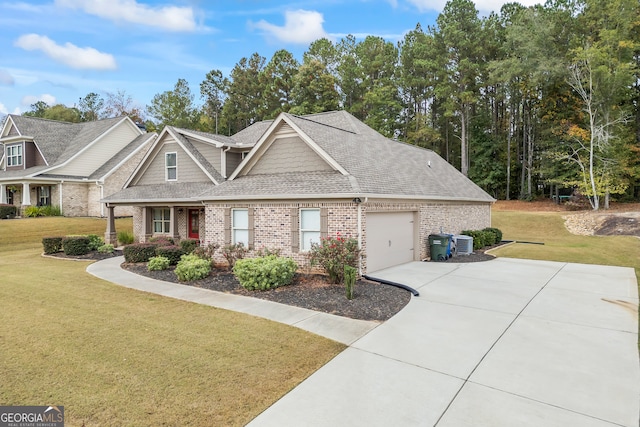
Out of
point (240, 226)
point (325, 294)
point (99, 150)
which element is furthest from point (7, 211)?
point (325, 294)

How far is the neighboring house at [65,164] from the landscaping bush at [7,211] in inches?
21.8

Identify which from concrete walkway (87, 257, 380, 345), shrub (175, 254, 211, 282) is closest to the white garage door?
concrete walkway (87, 257, 380, 345)

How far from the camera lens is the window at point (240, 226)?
13.0 meters

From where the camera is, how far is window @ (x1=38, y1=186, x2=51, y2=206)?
2728 cm

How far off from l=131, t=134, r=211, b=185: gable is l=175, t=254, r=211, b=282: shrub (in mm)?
6436

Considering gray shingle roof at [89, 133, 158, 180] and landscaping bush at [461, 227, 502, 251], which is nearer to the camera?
landscaping bush at [461, 227, 502, 251]

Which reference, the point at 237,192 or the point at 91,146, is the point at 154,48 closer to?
the point at 237,192

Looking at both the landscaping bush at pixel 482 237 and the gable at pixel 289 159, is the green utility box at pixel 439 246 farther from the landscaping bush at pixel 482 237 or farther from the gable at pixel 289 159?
the gable at pixel 289 159

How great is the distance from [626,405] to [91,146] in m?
33.8

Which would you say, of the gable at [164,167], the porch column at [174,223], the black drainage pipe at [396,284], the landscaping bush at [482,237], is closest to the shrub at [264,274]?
the black drainage pipe at [396,284]

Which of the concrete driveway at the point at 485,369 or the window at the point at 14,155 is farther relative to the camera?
the window at the point at 14,155

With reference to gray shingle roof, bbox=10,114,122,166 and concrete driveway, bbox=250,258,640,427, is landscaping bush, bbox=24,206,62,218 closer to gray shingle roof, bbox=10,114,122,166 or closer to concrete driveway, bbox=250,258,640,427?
gray shingle roof, bbox=10,114,122,166

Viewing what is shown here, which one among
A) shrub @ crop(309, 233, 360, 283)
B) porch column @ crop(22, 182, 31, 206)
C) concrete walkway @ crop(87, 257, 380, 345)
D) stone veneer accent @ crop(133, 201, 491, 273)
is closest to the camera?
concrete walkway @ crop(87, 257, 380, 345)

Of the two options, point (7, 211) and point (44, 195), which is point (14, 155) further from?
point (7, 211)
